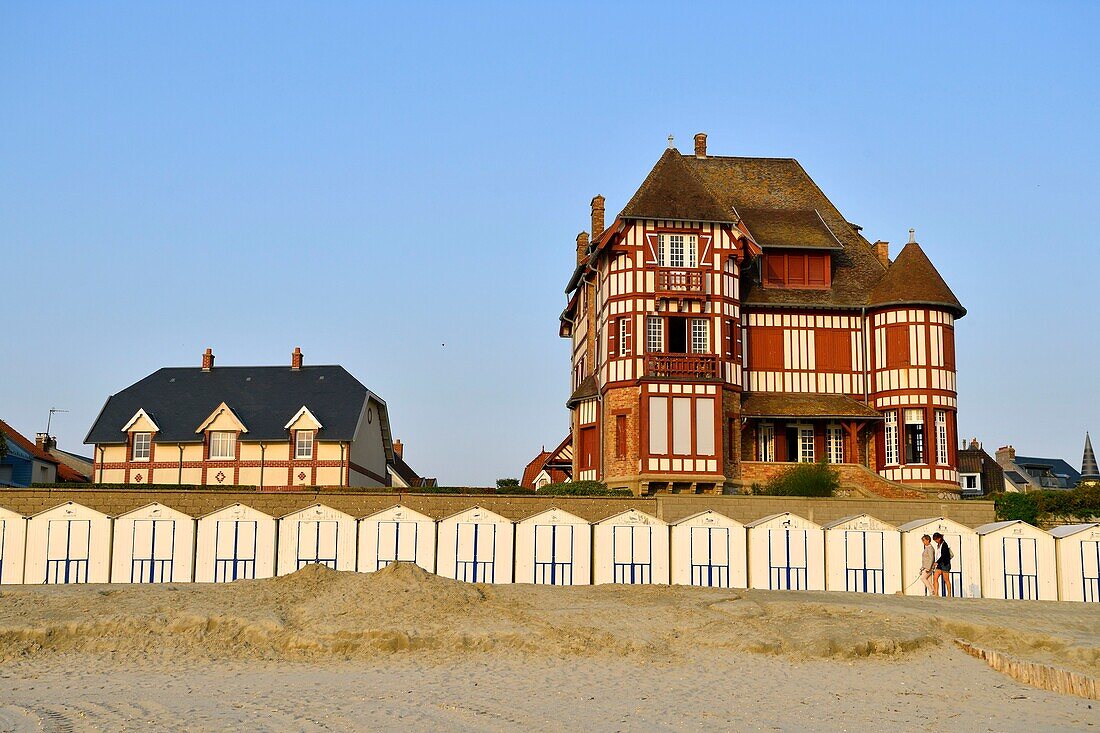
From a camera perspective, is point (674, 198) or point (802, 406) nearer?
point (674, 198)

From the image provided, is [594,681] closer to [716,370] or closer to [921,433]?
[716,370]

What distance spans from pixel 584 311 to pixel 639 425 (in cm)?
931

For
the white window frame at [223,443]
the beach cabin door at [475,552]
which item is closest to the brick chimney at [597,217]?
the white window frame at [223,443]

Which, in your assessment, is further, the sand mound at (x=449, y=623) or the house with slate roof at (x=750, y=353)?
the house with slate roof at (x=750, y=353)

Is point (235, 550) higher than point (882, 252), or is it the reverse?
point (882, 252)

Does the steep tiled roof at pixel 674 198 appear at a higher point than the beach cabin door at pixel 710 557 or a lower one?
higher

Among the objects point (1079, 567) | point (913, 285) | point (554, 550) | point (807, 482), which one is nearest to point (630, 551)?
point (554, 550)

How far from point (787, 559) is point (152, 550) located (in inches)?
540

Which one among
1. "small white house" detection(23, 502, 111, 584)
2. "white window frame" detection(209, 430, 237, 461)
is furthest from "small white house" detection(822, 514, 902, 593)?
"white window frame" detection(209, 430, 237, 461)

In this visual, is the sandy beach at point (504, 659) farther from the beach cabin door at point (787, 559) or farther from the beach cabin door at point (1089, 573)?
the beach cabin door at point (1089, 573)

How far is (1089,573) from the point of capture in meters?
26.3

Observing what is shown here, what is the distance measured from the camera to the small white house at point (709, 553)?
26047 millimetres

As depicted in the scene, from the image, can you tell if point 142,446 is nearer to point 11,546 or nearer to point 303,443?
point 303,443

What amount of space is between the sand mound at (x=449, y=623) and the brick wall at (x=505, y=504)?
771 cm
